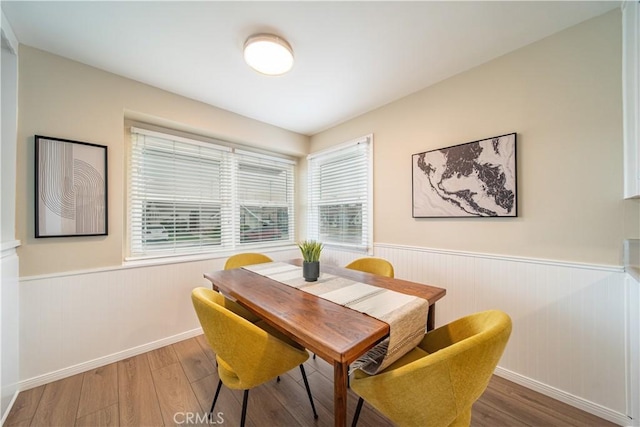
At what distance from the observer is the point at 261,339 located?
3.55 feet

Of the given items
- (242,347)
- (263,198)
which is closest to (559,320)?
(242,347)

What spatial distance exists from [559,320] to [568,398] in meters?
0.49

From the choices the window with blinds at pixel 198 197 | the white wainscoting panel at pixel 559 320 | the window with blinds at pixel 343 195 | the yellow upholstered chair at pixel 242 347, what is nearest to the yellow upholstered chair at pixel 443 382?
the yellow upholstered chair at pixel 242 347

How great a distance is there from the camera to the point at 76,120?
1839mm

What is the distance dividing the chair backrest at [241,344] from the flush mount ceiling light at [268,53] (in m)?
1.63

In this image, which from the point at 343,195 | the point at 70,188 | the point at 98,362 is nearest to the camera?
the point at 70,188

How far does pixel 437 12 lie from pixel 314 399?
262 centimetres

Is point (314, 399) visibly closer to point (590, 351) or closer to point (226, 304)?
point (226, 304)

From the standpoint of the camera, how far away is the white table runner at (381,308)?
107 centimetres

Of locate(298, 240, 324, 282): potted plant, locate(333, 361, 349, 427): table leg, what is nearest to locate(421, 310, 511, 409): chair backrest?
locate(333, 361, 349, 427): table leg

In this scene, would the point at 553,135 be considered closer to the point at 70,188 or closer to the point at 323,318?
the point at 323,318
